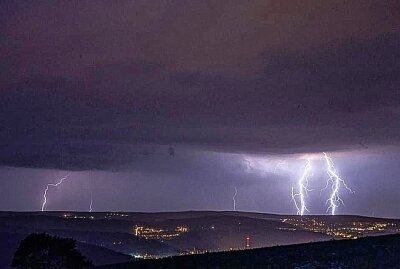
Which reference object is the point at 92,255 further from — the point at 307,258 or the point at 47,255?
the point at 307,258

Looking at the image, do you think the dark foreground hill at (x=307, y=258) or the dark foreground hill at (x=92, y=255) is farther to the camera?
the dark foreground hill at (x=92, y=255)

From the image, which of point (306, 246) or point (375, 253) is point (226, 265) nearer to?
point (306, 246)

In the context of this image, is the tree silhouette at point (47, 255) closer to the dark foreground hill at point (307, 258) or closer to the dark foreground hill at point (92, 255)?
the dark foreground hill at point (307, 258)

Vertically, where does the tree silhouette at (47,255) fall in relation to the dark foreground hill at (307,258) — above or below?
above

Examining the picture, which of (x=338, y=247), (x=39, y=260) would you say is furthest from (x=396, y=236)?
(x=39, y=260)

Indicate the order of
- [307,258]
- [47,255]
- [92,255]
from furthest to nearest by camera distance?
[92,255]
[47,255]
[307,258]

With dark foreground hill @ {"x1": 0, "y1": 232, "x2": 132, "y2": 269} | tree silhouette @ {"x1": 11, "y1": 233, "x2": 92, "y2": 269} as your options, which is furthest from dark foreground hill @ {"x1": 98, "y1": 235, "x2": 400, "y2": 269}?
dark foreground hill @ {"x1": 0, "y1": 232, "x2": 132, "y2": 269}

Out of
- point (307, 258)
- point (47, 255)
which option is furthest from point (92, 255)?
point (307, 258)

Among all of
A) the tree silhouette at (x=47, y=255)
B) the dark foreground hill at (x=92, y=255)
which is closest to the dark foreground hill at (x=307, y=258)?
the tree silhouette at (x=47, y=255)
